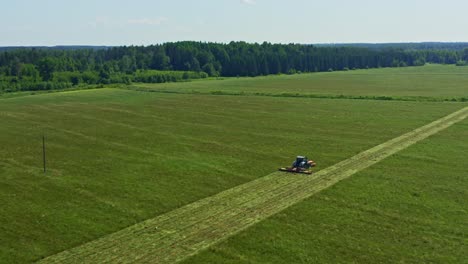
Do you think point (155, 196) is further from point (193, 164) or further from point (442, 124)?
point (442, 124)

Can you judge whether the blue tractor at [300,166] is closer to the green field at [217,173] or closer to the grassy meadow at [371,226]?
the green field at [217,173]

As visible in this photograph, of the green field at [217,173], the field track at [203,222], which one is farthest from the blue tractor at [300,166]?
the green field at [217,173]

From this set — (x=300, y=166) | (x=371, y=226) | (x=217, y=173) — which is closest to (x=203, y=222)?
(x=371, y=226)

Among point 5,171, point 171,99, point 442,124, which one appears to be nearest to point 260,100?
point 171,99

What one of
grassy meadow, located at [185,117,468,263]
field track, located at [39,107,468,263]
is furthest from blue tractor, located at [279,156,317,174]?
grassy meadow, located at [185,117,468,263]

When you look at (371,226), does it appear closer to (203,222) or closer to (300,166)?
(203,222)

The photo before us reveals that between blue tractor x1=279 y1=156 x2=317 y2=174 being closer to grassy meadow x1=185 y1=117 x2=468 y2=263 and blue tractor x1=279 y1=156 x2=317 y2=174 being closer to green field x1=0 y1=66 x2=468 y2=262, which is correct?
green field x1=0 y1=66 x2=468 y2=262
